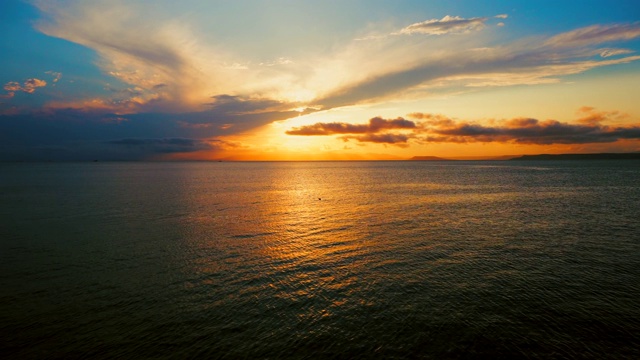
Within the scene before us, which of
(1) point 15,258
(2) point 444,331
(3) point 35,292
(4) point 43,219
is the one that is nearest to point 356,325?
(2) point 444,331

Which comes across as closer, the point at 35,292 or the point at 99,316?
the point at 99,316

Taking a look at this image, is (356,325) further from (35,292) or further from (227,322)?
(35,292)

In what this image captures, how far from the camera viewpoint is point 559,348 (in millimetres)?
19219

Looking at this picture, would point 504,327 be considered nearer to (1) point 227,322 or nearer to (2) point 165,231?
(1) point 227,322

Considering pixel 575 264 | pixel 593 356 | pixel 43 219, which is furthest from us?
pixel 43 219

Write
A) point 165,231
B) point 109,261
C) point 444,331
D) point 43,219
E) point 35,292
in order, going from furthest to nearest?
point 43,219
point 165,231
point 109,261
point 35,292
point 444,331

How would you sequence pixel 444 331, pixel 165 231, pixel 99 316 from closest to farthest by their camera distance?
pixel 444 331
pixel 99 316
pixel 165 231

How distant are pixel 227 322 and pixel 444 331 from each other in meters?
14.3

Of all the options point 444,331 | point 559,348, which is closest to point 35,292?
point 444,331

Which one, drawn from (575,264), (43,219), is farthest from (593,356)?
(43,219)

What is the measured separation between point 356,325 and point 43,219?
203 ft

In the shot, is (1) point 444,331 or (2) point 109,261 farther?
(2) point 109,261

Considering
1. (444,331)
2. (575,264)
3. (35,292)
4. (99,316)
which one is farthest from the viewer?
(575,264)

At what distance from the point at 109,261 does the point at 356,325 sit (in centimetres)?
2834
